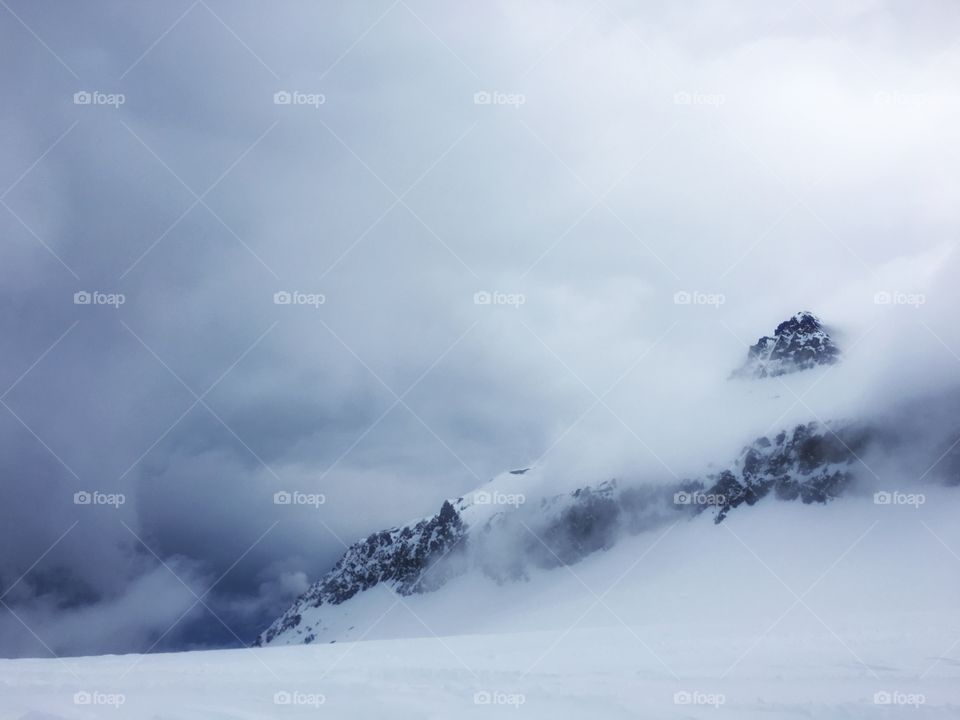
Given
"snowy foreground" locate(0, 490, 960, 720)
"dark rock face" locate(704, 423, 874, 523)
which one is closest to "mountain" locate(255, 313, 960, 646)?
"dark rock face" locate(704, 423, 874, 523)

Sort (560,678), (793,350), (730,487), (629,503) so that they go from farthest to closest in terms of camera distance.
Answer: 1. (793,350)
2. (629,503)
3. (730,487)
4. (560,678)

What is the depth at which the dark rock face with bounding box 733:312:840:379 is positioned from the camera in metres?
156

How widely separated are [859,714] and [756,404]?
14410 centimetres

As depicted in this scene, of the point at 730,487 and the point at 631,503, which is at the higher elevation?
the point at 631,503

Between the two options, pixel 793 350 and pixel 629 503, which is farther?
pixel 793 350

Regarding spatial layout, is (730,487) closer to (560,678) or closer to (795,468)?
(795,468)

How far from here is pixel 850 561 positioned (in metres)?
85.6

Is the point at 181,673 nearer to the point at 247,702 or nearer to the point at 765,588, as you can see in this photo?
the point at 247,702

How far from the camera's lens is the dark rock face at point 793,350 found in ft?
513

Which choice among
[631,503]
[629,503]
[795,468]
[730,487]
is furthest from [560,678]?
[629,503]

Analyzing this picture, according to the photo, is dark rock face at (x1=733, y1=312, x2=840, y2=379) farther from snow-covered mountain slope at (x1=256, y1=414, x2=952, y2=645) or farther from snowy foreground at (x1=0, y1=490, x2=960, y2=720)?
snowy foreground at (x1=0, y1=490, x2=960, y2=720)

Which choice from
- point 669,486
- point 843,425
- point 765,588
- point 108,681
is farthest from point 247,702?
point 669,486

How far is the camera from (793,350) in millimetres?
161000

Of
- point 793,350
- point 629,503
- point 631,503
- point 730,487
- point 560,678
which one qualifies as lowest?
point 560,678
